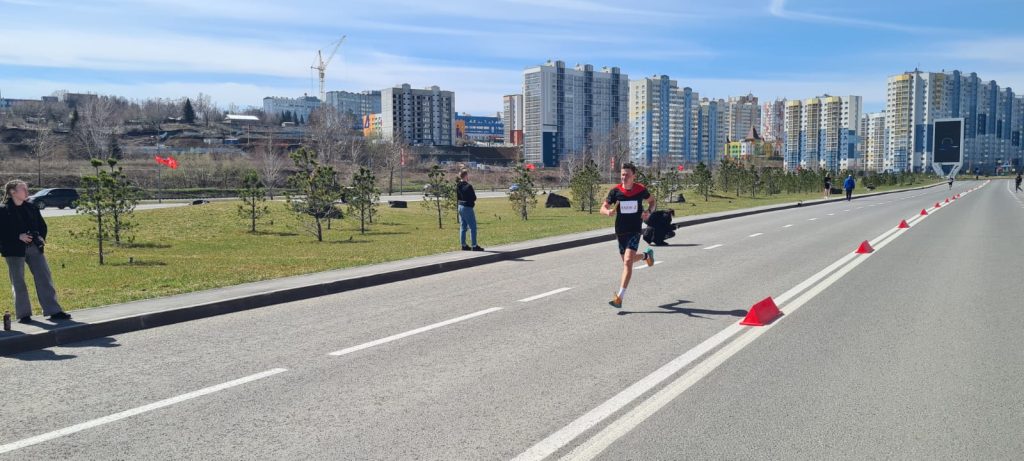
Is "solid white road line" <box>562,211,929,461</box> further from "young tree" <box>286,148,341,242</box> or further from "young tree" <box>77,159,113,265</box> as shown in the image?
"young tree" <box>286,148,341,242</box>

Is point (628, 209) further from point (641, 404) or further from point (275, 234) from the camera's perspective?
point (275, 234)

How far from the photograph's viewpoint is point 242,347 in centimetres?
746

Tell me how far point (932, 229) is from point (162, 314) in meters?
22.8

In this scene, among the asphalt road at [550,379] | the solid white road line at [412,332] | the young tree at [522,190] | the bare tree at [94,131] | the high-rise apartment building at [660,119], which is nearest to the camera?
the asphalt road at [550,379]

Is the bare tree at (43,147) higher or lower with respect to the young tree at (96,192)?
higher

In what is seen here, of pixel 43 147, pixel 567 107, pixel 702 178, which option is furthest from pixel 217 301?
pixel 567 107

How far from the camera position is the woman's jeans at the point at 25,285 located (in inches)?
321

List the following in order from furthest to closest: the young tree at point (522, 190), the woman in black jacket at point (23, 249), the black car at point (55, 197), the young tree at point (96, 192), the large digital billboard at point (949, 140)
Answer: the large digital billboard at point (949, 140) < the black car at point (55, 197) < the young tree at point (522, 190) < the young tree at point (96, 192) < the woman in black jacket at point (23, 249)

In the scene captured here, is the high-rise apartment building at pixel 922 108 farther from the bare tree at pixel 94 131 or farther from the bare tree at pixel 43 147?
the bare tree at pixel 43 147

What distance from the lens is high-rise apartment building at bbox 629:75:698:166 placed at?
183m

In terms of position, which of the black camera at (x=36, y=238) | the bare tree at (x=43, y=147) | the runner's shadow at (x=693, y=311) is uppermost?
the bare tree at (x=43, y=147)

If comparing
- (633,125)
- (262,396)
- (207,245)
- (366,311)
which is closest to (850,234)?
(366,311)

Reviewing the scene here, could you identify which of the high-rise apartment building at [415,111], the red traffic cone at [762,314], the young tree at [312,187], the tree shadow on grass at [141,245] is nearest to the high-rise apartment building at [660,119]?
the high-rise apartment building at [415,111]

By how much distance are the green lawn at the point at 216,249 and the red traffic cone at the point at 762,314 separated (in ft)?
25.2
